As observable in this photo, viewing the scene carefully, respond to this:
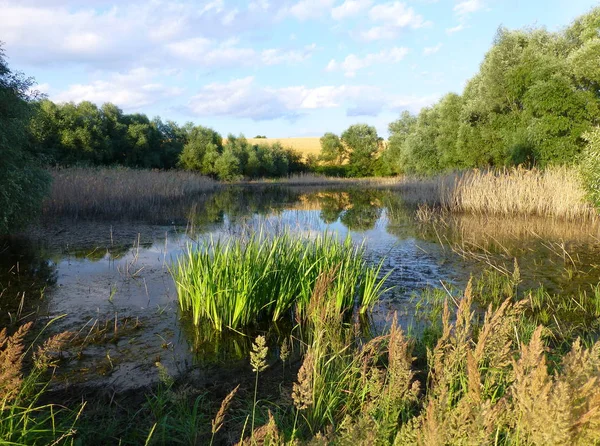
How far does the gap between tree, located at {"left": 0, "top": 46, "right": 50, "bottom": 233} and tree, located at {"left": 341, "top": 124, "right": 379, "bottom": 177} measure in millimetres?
51034

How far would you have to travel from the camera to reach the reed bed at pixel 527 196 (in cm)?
1352

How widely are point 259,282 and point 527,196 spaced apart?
1262 centimetres

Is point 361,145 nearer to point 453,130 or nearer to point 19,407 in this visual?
point 453,130

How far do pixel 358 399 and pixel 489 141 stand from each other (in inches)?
996

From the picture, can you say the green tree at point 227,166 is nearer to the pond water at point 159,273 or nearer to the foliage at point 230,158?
the foliage at point 230,158

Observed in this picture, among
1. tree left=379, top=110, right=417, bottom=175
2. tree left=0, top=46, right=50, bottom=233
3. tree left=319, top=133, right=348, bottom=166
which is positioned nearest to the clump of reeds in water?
tree left=0, top=46, right=50, bottom=233

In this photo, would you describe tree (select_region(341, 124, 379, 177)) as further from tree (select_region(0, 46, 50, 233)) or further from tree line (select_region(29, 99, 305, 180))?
tree (select_region(0, 46, 50, 233))

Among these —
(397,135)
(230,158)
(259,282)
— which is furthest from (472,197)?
(397,135)

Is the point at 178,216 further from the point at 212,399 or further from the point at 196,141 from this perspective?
the point at 196,141

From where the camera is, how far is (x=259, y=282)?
530 centimetres

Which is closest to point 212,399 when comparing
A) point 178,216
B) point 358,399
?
point 358,399

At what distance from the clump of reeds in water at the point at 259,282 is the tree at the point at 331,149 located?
55.9 m

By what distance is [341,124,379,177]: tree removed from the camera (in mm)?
60500

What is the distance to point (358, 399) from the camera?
3.22 meters
